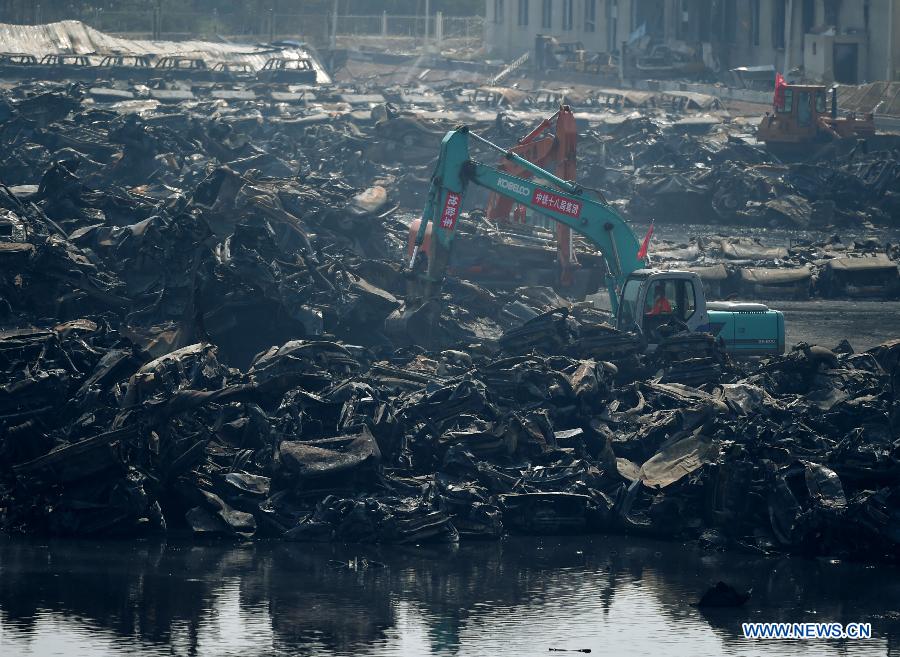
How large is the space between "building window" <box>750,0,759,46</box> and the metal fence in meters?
27.7

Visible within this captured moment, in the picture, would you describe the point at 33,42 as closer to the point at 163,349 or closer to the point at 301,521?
the point at 163,349

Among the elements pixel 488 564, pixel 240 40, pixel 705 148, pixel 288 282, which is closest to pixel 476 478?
pixel 488 564

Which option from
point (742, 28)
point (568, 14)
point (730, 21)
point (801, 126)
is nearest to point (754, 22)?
point (742, 28)

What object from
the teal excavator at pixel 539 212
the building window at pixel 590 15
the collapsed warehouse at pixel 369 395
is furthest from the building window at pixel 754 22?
the teal excavator at pixel 539 212

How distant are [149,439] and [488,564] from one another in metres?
4.86

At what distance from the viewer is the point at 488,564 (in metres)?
17.4

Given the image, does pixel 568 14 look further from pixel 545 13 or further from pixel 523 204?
pixel 523 204

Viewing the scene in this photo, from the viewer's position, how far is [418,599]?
53.2 ft

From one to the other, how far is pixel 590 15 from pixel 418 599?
80.3 m

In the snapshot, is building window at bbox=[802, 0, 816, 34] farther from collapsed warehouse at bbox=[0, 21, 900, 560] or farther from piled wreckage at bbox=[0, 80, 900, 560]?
piled wreckage at bbox=[0, 80, 900, 560]

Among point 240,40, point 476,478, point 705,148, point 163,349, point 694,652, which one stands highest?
point 240,40

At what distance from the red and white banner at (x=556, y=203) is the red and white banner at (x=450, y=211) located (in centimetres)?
146

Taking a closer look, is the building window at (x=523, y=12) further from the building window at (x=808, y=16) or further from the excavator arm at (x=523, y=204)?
the excavator arm at (x=523, y=204)

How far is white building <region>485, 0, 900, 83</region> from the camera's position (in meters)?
66.1
